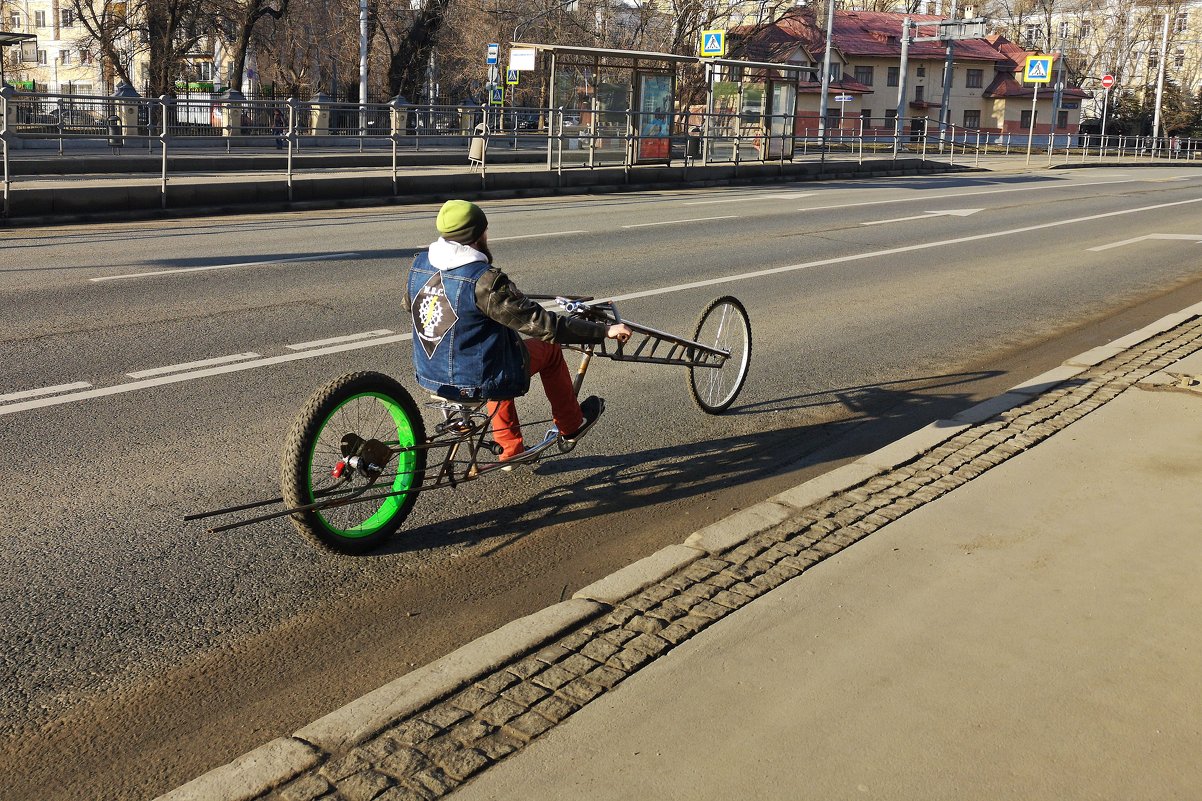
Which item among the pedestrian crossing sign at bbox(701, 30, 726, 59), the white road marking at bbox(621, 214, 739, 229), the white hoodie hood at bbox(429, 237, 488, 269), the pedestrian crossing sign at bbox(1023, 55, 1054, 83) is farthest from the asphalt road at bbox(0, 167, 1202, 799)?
the pedestrian crossing sign at bbox(1023, 55, 1054, 83)

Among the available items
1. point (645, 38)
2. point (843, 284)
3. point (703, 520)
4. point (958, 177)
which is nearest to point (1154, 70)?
point (645, 38)

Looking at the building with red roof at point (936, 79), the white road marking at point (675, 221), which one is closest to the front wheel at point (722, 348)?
the white road marking at point (675, 221)

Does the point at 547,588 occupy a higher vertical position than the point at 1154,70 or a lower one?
lower

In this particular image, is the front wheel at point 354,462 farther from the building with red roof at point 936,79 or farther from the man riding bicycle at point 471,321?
the building with red roof at point 936,79

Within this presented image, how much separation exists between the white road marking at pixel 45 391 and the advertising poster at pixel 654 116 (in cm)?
2139

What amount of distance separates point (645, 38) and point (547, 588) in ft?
175

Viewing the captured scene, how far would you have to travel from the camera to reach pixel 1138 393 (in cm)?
771

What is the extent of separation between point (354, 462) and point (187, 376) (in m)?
3.27

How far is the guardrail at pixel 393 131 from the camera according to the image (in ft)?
71.4

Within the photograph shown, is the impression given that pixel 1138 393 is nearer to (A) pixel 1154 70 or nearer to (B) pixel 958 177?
(B) pixel 958 177

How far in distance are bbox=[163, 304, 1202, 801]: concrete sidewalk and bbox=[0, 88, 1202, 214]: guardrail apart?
48.8ft

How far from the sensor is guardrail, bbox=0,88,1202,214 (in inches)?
857

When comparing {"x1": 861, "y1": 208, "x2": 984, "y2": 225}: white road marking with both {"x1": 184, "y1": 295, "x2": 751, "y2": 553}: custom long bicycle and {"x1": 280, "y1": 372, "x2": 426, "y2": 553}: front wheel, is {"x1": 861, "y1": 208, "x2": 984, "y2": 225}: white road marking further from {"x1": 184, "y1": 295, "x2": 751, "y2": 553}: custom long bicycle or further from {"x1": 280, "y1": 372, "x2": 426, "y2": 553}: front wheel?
{"x1": 280, "y1": 372, "x2": 426, "y2": 553}: front wheel

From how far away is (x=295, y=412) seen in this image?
22.9ft
